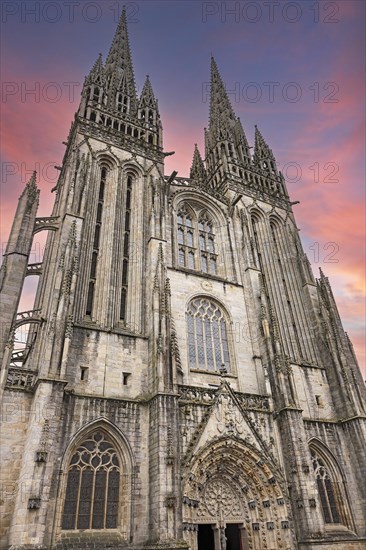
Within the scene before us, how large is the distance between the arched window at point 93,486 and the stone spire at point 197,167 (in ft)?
84.8

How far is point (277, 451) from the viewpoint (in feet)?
60.9

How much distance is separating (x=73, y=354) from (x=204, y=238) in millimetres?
13010

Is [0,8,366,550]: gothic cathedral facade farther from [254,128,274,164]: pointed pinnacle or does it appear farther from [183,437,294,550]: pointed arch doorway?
[254,128,274,164]: pointed pinnacle

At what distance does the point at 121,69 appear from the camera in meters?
34.4

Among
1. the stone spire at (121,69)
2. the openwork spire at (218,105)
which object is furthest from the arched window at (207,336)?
the openwork spire at (218,105)

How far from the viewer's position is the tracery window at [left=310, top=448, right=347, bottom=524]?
1909 cm

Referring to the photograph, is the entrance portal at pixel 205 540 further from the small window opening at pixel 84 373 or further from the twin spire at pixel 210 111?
the twin spire at pixel 210 111

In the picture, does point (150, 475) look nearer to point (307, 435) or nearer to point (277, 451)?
point (277, 451)

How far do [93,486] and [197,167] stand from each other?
102ft

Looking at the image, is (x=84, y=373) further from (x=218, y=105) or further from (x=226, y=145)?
(x=218, y=105)

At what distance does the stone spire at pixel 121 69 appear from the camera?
3134cm

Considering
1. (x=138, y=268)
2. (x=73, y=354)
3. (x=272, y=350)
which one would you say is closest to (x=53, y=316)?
(x=73, y=354)

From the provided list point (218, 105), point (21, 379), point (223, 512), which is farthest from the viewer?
point (218, 105)

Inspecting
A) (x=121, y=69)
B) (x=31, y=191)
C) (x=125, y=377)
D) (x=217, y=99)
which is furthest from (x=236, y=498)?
(x=217, y=99)
